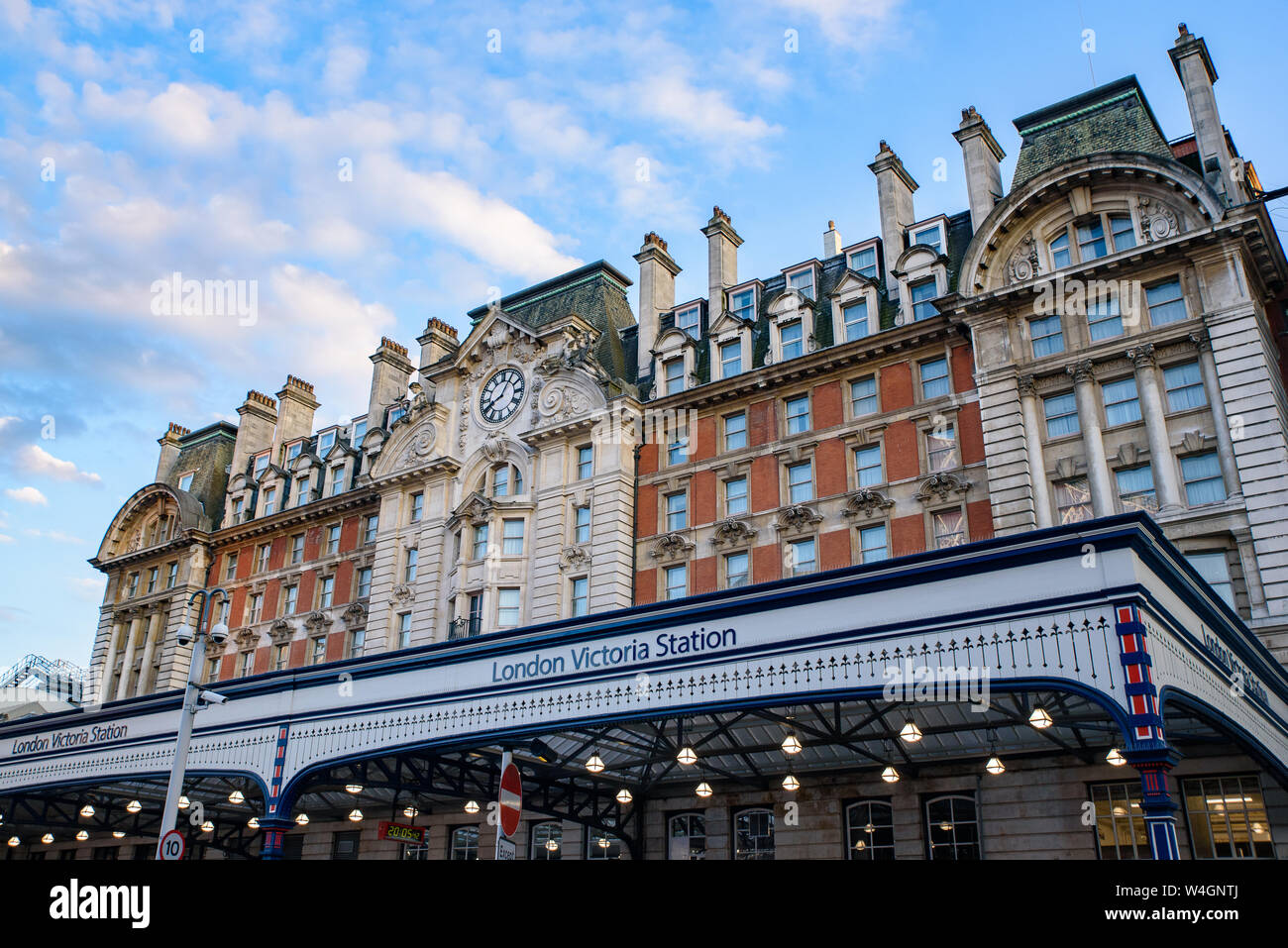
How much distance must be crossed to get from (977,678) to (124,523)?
5461cm

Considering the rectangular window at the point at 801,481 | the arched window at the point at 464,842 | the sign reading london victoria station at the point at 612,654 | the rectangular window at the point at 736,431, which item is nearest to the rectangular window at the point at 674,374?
the rectangular window at the point at 736,431

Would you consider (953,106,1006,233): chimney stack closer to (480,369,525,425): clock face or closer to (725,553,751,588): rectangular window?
(725,553,751,588): rectangular window

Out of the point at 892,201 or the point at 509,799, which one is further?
the point at 892,201

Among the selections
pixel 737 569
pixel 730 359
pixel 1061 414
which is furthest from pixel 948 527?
pixel 730 359

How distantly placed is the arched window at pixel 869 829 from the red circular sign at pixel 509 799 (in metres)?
14.4

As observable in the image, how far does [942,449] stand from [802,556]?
575 centimetres

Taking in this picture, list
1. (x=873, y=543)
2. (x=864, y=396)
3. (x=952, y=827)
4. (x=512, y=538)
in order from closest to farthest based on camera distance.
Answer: (x=952, y=827)
(x=873, y=543)
(x=864, y=396)
(x=512, y=538)

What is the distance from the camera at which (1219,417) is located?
1080 inches

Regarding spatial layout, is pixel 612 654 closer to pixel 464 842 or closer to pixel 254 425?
pixel 464 842

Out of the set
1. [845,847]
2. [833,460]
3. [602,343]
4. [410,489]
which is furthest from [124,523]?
[845,847]

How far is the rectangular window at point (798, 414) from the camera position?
3605 centimetres

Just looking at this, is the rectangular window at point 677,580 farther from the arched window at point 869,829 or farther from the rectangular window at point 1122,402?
the rectangular window at point 1122,402

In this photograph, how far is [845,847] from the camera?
28078 mm
